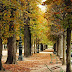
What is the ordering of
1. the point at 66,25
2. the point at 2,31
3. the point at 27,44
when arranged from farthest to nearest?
the point at 27,44
the point at 2,31
the point at 66,25

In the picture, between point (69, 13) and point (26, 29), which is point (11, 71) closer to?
point (69, 13)

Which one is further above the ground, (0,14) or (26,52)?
(0,14)

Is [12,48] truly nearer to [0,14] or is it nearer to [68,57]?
[0,14]

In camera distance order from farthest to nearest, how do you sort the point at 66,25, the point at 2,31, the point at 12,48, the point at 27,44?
the point at 27,44
the point at 12,48
the point at 2,31
the point at 66,25

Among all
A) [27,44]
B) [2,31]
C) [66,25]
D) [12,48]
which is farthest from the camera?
[27,44]

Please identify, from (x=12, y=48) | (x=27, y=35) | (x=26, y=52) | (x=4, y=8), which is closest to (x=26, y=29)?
(x=27, y=35)

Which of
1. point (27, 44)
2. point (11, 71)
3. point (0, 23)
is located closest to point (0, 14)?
point (0, 23)

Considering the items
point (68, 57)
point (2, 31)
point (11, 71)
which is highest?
point (2, 31)

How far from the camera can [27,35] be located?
26.3 metres

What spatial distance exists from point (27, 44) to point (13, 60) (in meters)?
10.6

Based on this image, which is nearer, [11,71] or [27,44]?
[11,71]

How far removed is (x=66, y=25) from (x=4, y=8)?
4.43m

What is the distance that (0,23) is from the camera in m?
10.7

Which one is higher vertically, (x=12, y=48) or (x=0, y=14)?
(x=0, y=14)
